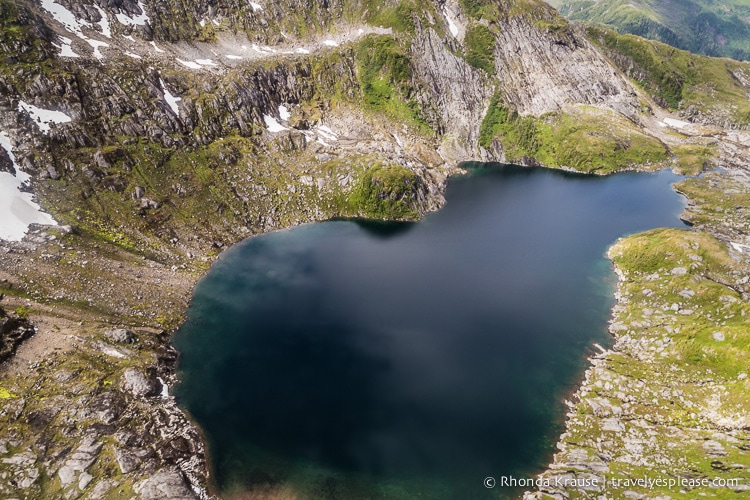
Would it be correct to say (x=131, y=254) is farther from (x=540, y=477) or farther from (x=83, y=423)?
(x=540, y=477)

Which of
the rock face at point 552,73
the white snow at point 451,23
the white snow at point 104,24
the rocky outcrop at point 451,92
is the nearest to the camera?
the white snow at point 104,24

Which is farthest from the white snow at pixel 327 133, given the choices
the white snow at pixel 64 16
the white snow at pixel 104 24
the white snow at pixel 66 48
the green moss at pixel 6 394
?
the green moss at pixel 6 394

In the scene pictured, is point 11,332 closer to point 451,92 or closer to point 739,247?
point 739,247

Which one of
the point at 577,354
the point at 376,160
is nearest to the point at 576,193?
the point at 376,160

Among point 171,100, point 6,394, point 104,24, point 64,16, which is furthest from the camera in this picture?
point 104,24

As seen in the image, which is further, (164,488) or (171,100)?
(171,100)

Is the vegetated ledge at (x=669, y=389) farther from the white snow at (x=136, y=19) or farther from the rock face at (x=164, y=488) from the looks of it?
the white snow at (x=136, y=19)

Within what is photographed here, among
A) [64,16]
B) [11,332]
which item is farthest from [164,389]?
[64,16]
